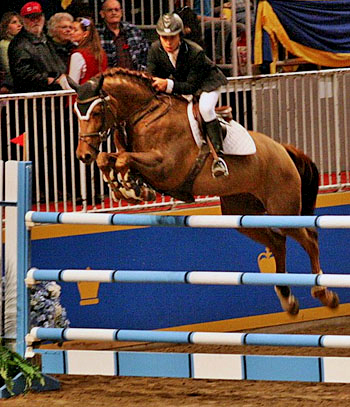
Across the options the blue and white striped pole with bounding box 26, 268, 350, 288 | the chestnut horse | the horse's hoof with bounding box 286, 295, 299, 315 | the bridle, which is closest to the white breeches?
the chestnut horse

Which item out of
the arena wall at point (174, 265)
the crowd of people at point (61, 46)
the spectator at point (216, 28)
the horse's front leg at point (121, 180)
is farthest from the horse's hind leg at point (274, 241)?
the spectator at point (216, 28)

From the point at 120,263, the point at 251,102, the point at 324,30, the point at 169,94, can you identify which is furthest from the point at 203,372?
the point at 324,30

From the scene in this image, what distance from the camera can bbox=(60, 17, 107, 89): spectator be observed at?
7602mm

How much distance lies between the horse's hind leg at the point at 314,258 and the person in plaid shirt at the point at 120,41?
194 centimetres

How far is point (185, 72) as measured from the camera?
19.7ft

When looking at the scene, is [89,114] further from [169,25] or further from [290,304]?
[290,304]

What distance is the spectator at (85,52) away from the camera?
760 centimetres

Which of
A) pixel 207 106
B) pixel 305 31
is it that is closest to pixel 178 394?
pixel 207 106

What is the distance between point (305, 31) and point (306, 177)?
7.71 ft

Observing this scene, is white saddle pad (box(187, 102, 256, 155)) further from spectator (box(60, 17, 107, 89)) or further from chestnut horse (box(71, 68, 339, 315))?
spectator (box(60, 17, 107, 89))

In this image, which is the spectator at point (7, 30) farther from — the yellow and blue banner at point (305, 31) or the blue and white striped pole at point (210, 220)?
the blue and white striped pole at point (210, 220)

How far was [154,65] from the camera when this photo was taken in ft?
19.7

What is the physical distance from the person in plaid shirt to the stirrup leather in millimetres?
1897

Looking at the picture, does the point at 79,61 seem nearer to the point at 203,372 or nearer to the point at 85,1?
the point at 85,1
